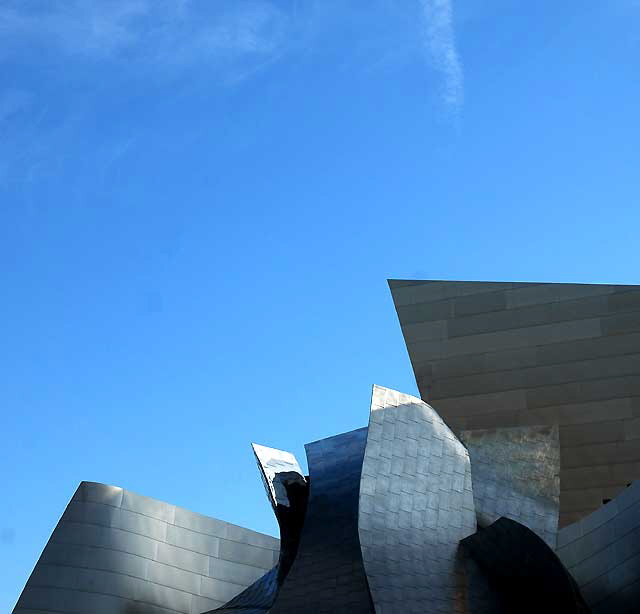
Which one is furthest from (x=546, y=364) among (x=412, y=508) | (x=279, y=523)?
(x=279, y=523)

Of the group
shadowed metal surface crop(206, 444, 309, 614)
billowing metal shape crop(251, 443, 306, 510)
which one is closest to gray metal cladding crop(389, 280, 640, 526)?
billowing metal shape crop(251, 443, 306, 510)

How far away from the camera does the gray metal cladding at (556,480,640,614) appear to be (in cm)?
1645

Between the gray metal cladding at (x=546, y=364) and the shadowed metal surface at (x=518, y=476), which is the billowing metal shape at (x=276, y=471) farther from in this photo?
the gray metal cladding at (x=546, y=364)

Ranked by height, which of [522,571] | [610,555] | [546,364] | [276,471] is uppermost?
[546,364]

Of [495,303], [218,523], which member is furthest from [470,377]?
[218,523]

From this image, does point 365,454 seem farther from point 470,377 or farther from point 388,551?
point 470,377

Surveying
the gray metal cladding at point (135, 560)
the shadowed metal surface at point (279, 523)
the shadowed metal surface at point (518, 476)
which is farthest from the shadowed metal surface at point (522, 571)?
the gray metal cladding at point (135, 560)

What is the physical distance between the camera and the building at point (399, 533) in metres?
16.3

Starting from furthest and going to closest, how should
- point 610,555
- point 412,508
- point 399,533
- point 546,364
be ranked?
point 546,364 < point 412,508 < point 610,555 < point 399,533

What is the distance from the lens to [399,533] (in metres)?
16.9

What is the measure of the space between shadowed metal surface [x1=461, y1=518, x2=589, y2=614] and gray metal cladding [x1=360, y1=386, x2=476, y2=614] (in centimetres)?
52

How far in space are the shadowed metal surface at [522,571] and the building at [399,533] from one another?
2 cm

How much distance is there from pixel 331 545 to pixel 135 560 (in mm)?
3818

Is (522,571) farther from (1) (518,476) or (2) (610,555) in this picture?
(1) (518,476)
